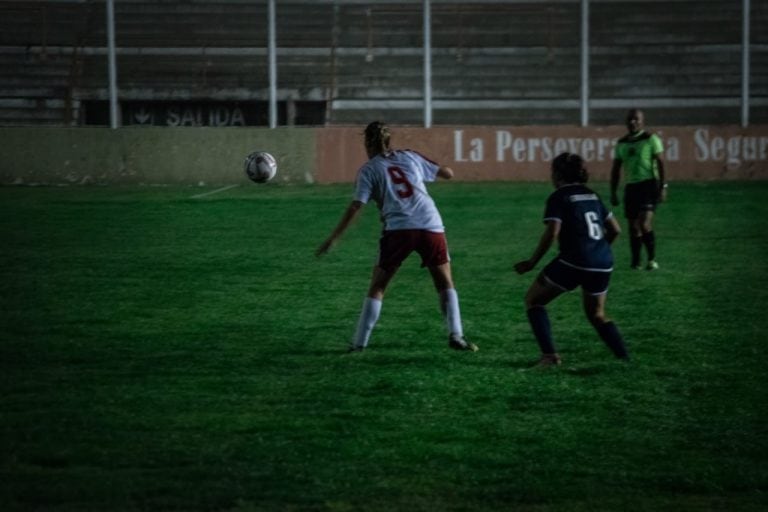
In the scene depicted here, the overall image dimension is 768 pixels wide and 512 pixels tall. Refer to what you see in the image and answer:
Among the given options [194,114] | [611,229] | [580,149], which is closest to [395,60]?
[194,114]

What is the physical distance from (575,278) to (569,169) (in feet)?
2.28

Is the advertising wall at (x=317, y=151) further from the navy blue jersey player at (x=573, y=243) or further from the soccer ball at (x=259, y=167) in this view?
the navy blue jersey player at (x=573, y=243)

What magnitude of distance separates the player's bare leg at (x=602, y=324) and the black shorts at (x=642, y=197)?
586 cm

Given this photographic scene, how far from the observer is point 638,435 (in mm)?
6750

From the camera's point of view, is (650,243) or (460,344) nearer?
(460,344)

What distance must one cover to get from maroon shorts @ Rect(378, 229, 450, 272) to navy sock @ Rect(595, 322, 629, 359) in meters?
1.23

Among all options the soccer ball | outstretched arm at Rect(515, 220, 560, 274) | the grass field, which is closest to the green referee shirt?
the grass field

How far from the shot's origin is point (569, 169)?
8422 millimetres

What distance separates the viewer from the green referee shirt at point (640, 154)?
14.4 meters

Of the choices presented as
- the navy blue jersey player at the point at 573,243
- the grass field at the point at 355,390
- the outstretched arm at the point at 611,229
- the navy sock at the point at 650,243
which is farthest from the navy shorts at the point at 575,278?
the navy sock at the point at 650,243

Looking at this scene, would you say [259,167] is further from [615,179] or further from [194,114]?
[194,114]

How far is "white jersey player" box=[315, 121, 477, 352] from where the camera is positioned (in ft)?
29.9

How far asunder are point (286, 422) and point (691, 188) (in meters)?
19.9

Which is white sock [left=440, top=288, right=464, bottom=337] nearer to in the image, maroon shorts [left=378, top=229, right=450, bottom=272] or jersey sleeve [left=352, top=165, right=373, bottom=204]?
maroon shorts [left=378, top=229, right=450, bottom=272]
